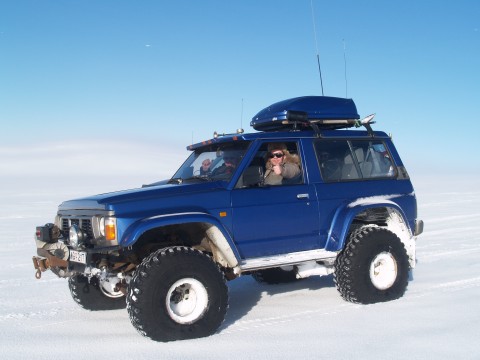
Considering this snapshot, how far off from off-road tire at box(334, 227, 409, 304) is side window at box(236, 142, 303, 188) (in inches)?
40.1

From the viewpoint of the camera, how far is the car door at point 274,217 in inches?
217

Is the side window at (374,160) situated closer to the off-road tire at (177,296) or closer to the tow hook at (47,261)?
the off-road tire at (177,296)

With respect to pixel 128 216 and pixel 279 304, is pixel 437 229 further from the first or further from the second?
pixel 128 216

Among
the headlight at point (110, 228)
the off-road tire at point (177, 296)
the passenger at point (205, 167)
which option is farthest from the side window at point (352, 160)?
the headlight at point (110, 228)

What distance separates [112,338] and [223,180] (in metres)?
1.90

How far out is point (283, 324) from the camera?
540 centimetres

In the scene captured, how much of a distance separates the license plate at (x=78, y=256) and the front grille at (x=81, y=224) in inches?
9.4

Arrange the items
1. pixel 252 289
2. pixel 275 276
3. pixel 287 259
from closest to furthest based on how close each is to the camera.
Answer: pixel 287 259 < pixel 252 289 < pixel 275 276

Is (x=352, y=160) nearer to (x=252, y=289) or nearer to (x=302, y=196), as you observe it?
(x=302, y=196)

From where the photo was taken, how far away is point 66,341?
4.96m

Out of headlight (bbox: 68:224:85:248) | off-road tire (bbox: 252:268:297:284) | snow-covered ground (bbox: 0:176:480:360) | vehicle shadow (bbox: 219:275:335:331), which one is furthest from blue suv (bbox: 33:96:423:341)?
off-road tire (bbox: 252:268:297:284)

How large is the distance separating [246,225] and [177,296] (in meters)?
1.00

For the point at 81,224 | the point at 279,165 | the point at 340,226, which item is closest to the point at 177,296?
the point at 81,224

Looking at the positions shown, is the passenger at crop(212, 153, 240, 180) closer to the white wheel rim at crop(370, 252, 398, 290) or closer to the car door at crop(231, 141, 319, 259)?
the car door at crop(231, 141, 319, 259)
